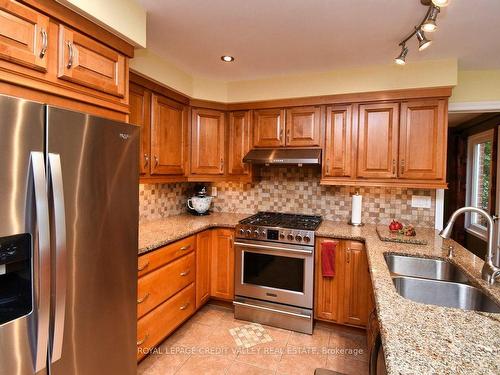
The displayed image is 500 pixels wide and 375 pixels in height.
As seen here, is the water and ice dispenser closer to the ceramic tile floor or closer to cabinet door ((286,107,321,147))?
the ceramic tile floor

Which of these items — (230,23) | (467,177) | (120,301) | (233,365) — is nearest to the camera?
(120,301)

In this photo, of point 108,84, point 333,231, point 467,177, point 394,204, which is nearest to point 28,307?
point 108,84

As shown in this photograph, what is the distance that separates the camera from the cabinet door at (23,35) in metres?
1.17

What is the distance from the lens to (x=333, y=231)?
2666 mm

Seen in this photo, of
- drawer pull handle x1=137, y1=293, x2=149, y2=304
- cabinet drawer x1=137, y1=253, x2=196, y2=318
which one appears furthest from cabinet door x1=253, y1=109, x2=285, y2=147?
drawer pull handle x1=137, y1=293, x2=149, y2=304

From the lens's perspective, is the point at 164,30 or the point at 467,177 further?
the point at 467,177

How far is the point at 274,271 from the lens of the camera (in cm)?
275

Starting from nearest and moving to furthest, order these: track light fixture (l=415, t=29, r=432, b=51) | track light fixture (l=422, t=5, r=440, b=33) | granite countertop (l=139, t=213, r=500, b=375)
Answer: granite countertop (l=139, t=213, r=500, b=375) → track light fixture (l=422, t=5, r=440, b=33) → track light fixture (l=415, t=29, r=432, b=51)

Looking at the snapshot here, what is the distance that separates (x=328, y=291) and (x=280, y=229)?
722 mm

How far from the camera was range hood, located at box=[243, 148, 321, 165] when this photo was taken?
2.79 metres

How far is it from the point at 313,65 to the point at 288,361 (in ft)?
8.42

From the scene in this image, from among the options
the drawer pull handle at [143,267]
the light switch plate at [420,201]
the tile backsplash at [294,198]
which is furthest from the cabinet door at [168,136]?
the light switch plate at [420,201]

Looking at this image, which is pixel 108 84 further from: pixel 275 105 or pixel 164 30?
pixel 275 105

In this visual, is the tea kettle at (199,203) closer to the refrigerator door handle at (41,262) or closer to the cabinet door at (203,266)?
the cabinet door at (203,266)
